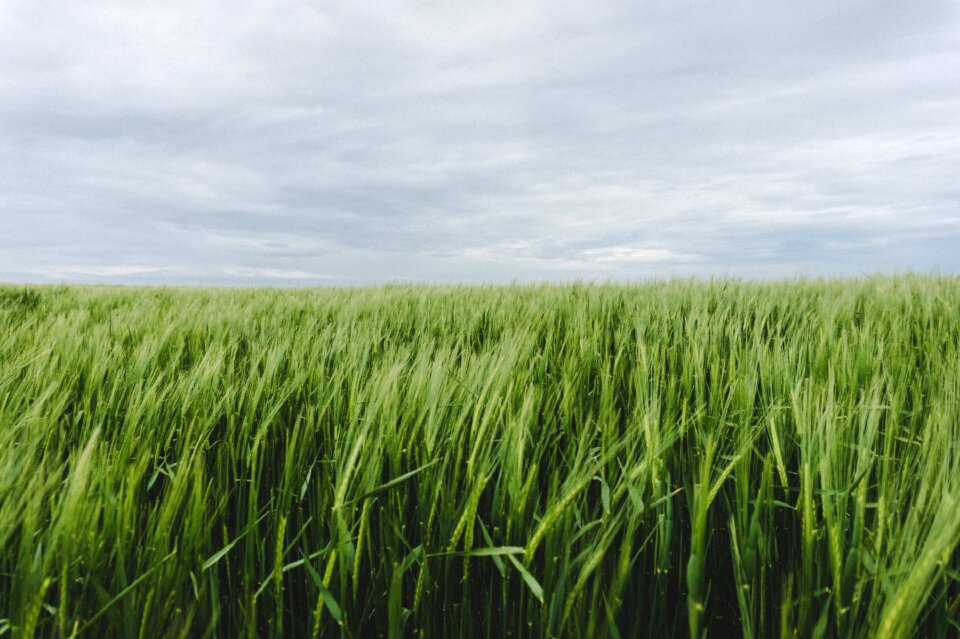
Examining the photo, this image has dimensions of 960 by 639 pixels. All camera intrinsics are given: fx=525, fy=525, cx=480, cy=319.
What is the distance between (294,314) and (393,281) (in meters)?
3.69

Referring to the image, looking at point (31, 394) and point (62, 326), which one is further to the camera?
point (62, 326)

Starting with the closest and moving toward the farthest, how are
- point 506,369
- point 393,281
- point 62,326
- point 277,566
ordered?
point 277,566 → point 506,369 → point 62,326 → point 393,281

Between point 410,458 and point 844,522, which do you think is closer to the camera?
point 844,522

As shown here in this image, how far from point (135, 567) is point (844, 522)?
76cm

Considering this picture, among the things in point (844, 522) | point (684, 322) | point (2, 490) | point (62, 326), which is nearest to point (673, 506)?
point (844, 522)

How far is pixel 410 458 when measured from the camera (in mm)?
700

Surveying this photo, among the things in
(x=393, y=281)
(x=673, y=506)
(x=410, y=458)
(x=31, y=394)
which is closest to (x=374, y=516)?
(x=410, y=458)

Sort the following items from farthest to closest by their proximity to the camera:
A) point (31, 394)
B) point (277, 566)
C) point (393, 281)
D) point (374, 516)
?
point (393, 281) < point (31, 394) < point (374, 516) < point (277, 566)

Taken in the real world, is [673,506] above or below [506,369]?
below

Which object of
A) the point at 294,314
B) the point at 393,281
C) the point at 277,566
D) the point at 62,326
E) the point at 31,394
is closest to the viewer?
the point at 277,566

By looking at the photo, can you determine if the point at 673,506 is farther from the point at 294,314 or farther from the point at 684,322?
the point at 294,314

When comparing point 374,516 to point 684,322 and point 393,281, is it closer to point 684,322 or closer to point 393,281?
point 684,322

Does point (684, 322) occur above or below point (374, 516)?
above

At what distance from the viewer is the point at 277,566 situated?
503 mm
